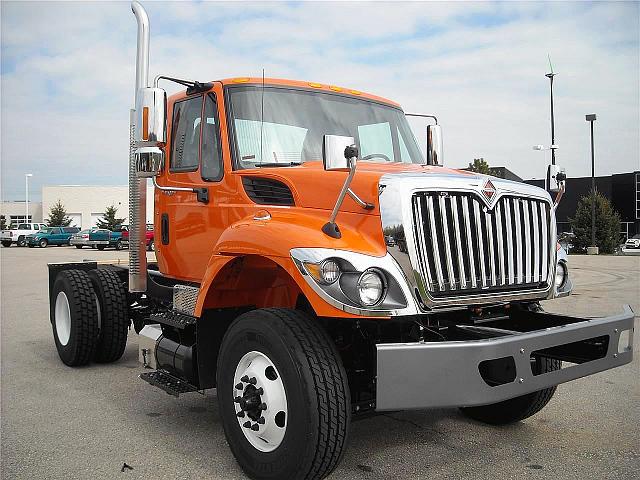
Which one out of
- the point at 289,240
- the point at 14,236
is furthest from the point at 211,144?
the point at 14,236

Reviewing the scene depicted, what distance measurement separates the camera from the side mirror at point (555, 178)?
4754 mm

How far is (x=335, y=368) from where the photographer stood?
11.0ft

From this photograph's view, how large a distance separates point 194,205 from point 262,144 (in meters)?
0.73

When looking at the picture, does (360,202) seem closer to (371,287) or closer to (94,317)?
(371,287)

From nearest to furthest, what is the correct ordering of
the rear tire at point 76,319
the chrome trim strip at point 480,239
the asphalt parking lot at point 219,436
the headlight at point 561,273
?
1. the chrome trim strip at point 480,239
2. the asphalt parking lot at point 219,436
3. the headlight at point 561,273
4. the rear tire at point 76,319

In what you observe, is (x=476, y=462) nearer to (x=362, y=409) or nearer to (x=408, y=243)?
(x=362, y=409)

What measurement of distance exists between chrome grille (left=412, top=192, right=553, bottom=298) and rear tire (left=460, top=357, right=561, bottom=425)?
67 cm

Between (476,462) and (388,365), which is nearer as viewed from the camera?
(388,365)

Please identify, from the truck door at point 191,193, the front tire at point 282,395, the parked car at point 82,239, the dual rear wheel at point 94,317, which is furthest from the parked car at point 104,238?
the front tire at point 282,395

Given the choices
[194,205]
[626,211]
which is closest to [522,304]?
[194,205]

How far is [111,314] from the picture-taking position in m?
6.39

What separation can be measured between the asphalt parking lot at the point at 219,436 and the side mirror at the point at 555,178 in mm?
1713

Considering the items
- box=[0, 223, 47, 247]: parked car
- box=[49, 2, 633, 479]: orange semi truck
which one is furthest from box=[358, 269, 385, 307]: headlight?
box=[0, 223, 47, 247]: parked car

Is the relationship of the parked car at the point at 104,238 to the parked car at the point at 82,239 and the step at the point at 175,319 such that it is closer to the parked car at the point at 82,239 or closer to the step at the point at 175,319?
the parked car at the point at 82,239
